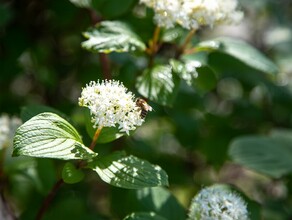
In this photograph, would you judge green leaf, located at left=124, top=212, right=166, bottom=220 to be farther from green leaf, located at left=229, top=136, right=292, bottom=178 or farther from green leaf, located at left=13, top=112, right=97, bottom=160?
green leaf, located at left=229, top=136, right=292, bottom=178

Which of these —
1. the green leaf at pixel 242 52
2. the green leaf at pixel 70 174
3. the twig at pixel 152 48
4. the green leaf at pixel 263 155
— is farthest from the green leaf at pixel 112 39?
the green leaf at pixel 263 155

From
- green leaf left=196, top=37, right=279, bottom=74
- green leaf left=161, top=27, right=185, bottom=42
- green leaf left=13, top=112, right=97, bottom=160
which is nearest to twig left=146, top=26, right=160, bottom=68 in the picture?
green leaf left=161, top=27, right=185, bottom=42

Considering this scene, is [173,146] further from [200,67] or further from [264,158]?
[200,67]

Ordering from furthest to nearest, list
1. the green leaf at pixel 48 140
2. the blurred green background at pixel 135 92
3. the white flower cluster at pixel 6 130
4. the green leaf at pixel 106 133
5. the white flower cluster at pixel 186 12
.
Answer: the blurred green background at pixel 135 92
the white flower cluster at pixel 6 130
the white flower cluster at pixel 186 12
the green leaf at pixel 106 133
the green leaf at pixel 48 140

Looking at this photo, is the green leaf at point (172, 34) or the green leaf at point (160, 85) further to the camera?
the green leaf at point (172, 34)

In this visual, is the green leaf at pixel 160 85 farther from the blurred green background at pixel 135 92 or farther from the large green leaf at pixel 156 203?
the large green leaf at pixel 156 203

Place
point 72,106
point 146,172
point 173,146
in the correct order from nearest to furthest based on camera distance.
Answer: point 146,172 < point 72,106 < point 173,146

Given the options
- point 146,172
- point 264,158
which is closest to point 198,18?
point 146,172
